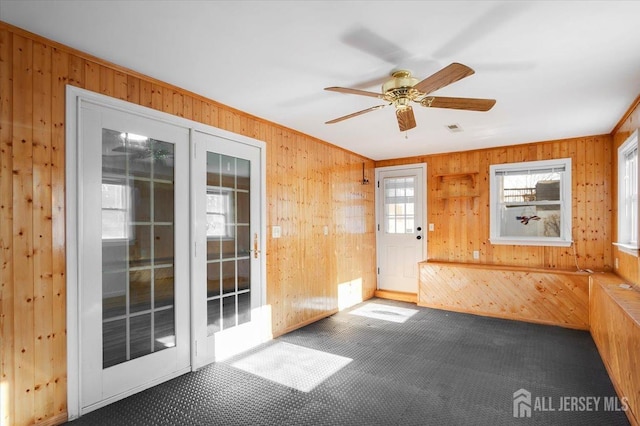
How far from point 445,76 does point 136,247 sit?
254cm

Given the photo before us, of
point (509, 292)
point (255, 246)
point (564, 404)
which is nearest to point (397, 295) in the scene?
point (509, 292)

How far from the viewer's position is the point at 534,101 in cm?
335

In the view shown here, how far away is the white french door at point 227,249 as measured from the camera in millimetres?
3217

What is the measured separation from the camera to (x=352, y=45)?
2.31 metres

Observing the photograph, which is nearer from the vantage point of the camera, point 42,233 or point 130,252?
point 42,233

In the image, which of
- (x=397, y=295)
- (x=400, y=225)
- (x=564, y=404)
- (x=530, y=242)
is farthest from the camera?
(x=400, y=225)

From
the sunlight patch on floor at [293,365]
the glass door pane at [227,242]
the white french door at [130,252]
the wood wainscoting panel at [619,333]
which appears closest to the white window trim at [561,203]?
the wood wainscoting panel at [619,333]

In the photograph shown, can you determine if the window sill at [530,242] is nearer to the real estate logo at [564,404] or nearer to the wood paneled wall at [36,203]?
the real estate logo at [564,404]

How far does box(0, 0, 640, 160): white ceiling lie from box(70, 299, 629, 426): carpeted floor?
2.46 meters

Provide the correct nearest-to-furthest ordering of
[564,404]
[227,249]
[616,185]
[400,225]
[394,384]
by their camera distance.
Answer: [564,404] → [394,384] → [227,249] → [616,185] → [400,225]

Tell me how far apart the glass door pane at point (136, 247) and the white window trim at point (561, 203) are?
445 centimetres

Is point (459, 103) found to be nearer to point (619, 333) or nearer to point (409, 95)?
point (409, 95)

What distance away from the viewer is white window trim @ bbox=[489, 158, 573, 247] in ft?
15.6

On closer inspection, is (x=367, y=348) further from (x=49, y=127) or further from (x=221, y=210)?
(x=49, y=127)
